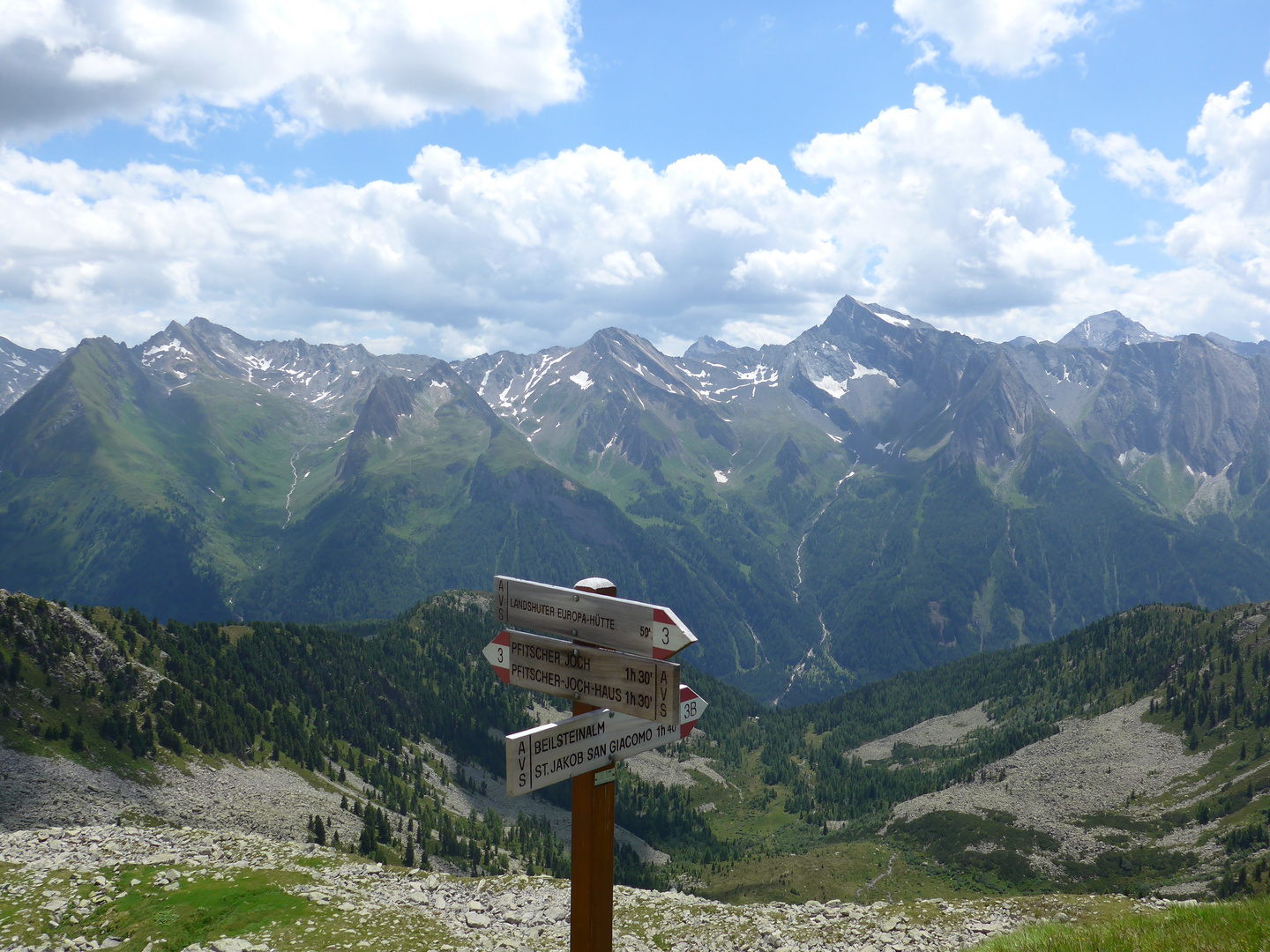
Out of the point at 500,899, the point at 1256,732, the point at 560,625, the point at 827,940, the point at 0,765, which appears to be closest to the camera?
the point at 560,625

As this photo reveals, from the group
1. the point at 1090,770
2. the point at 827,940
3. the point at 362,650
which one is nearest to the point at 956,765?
the point at 1090,770

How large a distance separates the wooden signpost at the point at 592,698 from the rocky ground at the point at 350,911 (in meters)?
19.7

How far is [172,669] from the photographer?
10631 cm

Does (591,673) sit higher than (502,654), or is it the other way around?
(502,654)

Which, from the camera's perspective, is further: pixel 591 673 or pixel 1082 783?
pixel 1082 783

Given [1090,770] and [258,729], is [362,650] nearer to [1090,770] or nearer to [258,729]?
[258,729]

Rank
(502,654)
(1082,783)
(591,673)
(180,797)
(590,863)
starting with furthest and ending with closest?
1. (1082,783)
2. (180,797)
3. (502,654)
4. (590,863)
5. (591,673)

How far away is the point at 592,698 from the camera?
484 inches

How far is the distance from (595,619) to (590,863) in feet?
14.4

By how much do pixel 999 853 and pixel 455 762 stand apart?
109m

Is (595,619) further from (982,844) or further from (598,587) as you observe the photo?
(982,844)

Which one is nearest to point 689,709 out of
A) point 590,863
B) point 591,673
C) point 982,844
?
point 591,673

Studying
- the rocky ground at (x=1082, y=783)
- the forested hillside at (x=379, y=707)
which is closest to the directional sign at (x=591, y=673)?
the forested hillside at (x=379, y=707)

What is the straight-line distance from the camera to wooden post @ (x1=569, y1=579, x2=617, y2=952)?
12.5 metres
